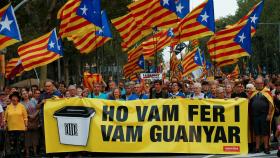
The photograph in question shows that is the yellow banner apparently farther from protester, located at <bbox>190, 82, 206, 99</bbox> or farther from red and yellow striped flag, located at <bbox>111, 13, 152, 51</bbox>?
red and yellow striped flag, located at <bbox>111, 13, 152, 51</bbox>

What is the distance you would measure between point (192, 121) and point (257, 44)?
69258 mm

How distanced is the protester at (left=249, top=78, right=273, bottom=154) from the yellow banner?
0.65 feet

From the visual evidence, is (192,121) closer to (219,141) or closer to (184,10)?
(219,141)

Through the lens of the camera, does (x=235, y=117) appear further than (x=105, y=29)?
No

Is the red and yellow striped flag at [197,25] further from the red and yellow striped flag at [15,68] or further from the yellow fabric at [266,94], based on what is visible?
the red and yellow striped flag at [15,68]

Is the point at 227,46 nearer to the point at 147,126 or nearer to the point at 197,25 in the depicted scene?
the point at 197,25

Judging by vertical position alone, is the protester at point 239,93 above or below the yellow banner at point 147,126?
above

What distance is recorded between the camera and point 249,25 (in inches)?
764

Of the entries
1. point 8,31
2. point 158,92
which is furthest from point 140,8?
point 158,92

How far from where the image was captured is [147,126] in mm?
13859

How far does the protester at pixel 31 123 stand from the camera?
14.8m

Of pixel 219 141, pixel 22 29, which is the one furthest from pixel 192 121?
pixel 22 29

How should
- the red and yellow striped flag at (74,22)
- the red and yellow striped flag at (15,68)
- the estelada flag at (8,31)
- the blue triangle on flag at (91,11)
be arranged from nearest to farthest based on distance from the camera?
the estelada flag at (8,31), the blue triangle on flag at (91,11), the red and yellow striped flag at (74,22), the red and yellow striped flag at (15,68)

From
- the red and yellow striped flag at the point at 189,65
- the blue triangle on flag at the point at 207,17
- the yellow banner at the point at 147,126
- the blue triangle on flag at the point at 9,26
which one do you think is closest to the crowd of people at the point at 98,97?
the yellow banner at the point at 147,126
